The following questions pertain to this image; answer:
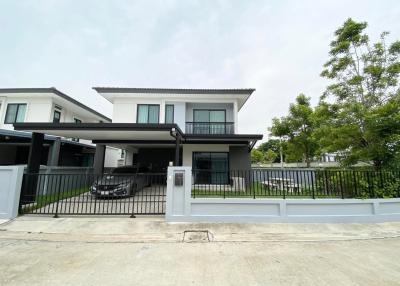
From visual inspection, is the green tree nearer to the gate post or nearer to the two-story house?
the two-story house

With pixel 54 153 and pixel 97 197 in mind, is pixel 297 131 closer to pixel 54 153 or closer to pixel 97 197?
pixel 97 197

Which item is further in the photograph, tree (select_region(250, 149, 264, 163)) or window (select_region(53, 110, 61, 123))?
tree (select_region(250, 149, 264, 163))

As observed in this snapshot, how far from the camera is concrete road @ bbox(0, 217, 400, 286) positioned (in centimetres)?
309

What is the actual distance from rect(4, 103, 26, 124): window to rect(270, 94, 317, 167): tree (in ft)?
67.8

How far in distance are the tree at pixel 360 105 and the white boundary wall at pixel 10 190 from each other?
12.2 metres

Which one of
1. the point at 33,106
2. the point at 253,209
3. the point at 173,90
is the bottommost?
the point at 253,209

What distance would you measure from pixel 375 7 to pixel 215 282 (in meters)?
12.0

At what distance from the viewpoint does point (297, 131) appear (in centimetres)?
1723

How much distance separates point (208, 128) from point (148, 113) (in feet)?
14.9

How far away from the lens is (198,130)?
1329 centimetres

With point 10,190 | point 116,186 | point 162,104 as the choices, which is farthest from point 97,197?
point 162,104

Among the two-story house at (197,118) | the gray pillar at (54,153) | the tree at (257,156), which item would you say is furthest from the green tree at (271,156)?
the gray pillar at (54,153)

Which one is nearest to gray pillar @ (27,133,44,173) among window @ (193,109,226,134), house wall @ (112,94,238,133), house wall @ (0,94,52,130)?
house wall @ (112,94,238,133)

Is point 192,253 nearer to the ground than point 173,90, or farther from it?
nearer to the ground
